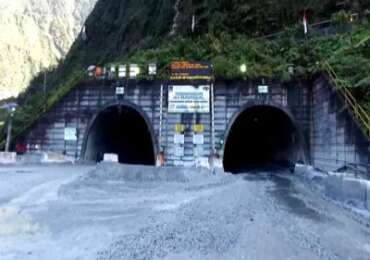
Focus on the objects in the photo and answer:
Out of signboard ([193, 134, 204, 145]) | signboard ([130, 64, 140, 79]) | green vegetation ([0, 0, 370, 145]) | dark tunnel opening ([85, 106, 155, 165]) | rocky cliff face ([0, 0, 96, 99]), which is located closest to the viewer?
green vegetation ([0, 0, 370, 145])

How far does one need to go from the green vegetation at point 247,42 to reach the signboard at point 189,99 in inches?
55.4

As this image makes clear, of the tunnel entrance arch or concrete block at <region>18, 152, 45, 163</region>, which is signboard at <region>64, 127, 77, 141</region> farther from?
concrete block at <region>18, 152, 45, 163</region>

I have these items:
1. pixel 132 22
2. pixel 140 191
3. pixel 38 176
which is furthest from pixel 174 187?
pixel 132 22

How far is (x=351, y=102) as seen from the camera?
17.0 metres

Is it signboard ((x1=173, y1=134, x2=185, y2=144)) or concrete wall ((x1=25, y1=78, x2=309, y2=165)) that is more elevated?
concrete wall ((x1=25, y1=78, x2=309, y2=165))

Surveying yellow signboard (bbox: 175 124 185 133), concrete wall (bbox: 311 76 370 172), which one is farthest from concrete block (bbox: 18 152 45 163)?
concrete wall (bbox: 311 76 370 172)

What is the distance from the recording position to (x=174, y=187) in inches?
654

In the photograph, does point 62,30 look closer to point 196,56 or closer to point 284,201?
point 196,56

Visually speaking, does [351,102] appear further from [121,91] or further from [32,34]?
[32,34]

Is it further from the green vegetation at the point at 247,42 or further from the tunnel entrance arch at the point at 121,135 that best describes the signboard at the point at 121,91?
the green vegetation at the point at 247,42

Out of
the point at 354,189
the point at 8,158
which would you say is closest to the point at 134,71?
the point at 8,158

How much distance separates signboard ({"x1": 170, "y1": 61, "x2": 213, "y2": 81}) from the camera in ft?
84.4

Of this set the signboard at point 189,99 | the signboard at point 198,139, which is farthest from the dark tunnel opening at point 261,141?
the signboard at point 198,139

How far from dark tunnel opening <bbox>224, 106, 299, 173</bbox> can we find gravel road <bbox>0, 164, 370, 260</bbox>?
10846mm
